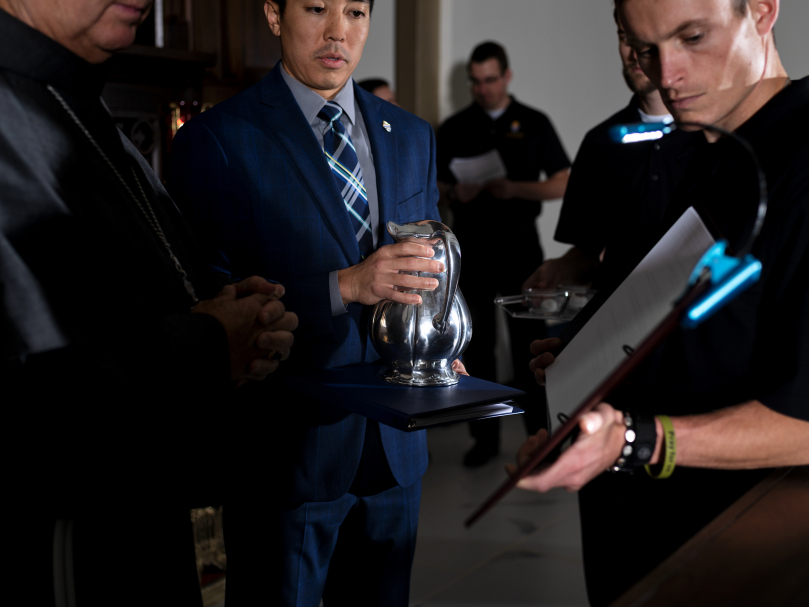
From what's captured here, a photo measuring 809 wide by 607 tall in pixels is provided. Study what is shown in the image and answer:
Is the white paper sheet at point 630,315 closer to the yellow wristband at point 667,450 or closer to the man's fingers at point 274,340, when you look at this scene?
the yellow wristband at point 667,450

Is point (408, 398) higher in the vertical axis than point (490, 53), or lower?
lower

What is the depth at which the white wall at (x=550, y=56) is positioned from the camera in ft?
14.0

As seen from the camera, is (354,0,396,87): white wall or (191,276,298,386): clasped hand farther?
(354,0,396,87): white wall

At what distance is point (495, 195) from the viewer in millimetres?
3781

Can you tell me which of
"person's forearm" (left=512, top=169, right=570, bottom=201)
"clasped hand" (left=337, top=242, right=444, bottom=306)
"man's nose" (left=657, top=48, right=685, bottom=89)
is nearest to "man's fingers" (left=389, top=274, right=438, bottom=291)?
"clasped hand" (left=337, top=242, right=444, bottom=306)

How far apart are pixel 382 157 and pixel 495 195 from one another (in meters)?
2.32

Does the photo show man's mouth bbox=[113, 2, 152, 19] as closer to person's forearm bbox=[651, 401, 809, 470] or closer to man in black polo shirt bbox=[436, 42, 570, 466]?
person's forearm bbox=[651, 401, 809, 470]

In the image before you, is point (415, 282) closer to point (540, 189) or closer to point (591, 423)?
point (591, 423)

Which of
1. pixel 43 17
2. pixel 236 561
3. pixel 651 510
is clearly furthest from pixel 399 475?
pixel 43 17

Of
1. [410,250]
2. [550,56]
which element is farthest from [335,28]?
[550,56]

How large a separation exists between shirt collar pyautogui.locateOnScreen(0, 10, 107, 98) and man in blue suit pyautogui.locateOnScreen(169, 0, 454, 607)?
513 mm

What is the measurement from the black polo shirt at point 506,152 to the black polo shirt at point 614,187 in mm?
1554

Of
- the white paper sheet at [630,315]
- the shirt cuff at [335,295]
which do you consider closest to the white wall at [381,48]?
the shirt cuff at [335,295]

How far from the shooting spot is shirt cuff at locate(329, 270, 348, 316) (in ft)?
4.45
